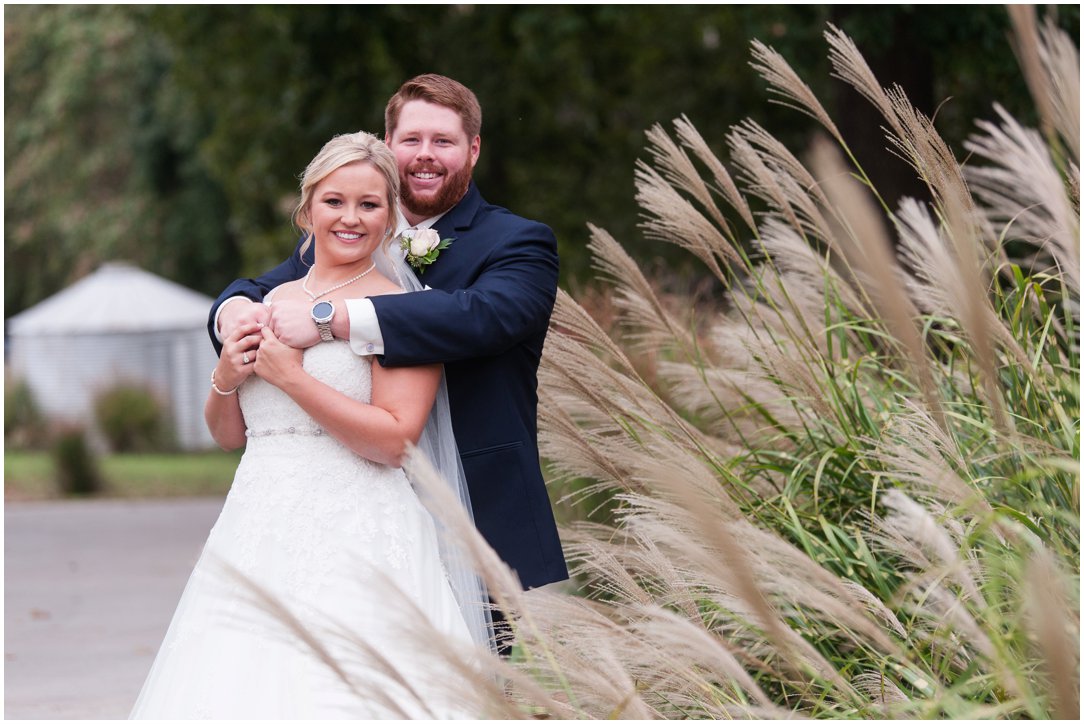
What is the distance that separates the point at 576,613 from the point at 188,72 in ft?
43.5

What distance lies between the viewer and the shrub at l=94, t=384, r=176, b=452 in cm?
2253

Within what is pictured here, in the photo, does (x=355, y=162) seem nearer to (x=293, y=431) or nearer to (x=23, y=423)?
(x=293, y=431)

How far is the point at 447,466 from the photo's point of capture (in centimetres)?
327

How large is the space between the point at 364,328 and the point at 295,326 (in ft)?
0.55

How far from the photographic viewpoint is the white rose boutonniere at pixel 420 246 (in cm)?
333

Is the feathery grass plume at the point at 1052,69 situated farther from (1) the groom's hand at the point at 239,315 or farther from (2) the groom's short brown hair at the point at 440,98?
(1) the groom's hand at the point at 239,315

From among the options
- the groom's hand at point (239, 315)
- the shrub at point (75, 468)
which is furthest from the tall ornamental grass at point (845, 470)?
the shrub at point (75, 468)

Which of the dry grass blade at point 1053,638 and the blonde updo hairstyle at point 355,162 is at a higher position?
the blonde updo hairstyle at point 355,162

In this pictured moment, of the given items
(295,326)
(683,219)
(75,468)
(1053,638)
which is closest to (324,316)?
(295,326)

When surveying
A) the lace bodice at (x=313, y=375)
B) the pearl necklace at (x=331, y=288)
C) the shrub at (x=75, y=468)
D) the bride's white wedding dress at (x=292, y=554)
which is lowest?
the shrub at (x=75, y=468)

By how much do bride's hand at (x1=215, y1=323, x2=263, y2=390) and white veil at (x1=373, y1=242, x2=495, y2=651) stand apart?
396 mm

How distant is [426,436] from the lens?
3.29 metres

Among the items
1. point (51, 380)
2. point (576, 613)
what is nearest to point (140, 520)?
point (576, 613)

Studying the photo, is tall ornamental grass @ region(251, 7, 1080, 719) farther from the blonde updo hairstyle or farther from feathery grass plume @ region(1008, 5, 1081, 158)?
the blonde updo hairstyle
